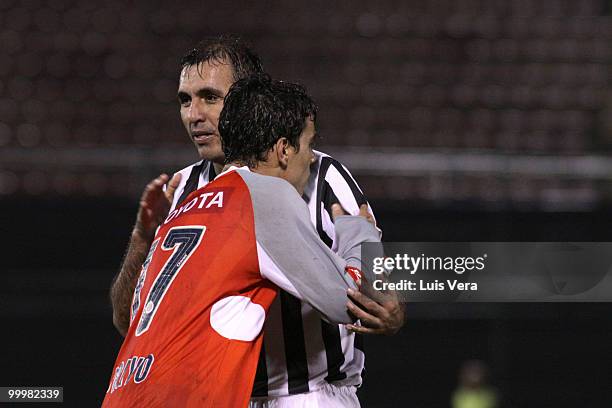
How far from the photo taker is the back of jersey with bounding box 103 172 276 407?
2160mm

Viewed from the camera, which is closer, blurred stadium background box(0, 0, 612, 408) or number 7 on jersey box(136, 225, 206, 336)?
number 7 on jersey box(136, 225, 206, 336)

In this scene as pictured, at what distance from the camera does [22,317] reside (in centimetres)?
575

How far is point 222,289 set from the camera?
2191 millimetres

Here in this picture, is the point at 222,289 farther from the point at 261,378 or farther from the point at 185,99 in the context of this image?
the point at 185,99

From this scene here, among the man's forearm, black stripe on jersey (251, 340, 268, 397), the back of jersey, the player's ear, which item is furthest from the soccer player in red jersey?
the man's forearm

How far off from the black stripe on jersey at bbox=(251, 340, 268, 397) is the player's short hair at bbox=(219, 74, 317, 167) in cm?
57

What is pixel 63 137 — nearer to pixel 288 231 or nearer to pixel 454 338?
pixel 454 338

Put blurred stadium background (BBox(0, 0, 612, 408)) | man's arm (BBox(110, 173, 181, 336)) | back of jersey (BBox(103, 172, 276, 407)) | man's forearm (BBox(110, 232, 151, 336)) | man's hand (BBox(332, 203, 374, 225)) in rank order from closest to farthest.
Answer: back of jersey (BBox(103, 172, 276, 407))
man's hand (BBox(332, 203, 374, 225))
man's arm (BBox(110, 173, 181, 336))
man's forearm (BBox(110, 232, 151, 336))
blurred stadium background (BBox(0, 0, 612, 408))

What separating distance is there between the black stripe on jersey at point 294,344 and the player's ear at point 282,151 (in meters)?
0.39

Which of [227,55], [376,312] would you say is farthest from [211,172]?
[376,312]

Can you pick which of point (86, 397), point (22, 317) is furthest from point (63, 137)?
point (86, 397)

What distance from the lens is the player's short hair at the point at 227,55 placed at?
119 inches

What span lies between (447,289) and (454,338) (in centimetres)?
162

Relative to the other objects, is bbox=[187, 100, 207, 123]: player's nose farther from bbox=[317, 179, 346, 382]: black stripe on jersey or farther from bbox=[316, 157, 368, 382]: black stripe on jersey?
bbox=[317, 179, 346, 382]: black stripe on jersey
